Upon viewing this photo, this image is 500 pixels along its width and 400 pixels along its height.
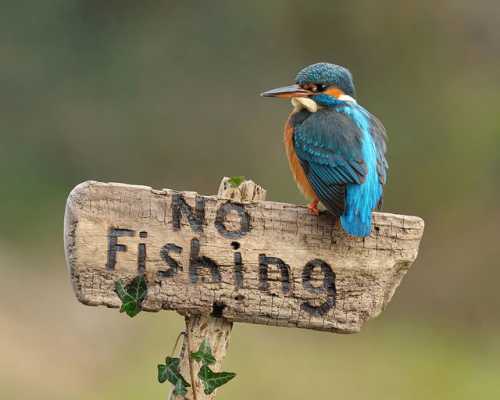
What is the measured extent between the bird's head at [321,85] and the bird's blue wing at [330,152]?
0.19ft

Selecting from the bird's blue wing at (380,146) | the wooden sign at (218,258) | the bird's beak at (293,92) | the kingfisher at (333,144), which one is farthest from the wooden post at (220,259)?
the bird's beak at (293,92)

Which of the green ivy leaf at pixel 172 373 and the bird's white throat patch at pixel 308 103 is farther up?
the bird's white throat patch at pixel 308 103

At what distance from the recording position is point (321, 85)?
108 inches

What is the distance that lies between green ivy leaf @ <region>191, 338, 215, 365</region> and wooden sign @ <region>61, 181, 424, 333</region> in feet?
0.27

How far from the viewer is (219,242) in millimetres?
2111

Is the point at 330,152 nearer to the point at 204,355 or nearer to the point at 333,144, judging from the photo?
the point at 333,144

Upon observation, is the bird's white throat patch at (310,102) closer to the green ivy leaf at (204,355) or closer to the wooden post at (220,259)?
the wooden post at (220,259)

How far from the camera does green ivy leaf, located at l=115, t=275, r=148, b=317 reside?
2.07m

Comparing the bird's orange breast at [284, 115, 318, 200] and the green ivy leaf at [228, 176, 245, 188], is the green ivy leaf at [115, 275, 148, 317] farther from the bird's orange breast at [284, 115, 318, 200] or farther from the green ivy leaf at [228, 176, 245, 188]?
the bird's orange breast at [284, 115, 318, 200]

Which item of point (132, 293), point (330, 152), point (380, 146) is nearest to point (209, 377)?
point (132, 293)

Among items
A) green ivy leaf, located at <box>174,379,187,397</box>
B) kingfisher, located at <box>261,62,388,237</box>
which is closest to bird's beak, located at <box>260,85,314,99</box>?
kingfisher, located at <box>261,62,388,237</box>

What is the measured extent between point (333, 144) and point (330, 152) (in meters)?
0.03

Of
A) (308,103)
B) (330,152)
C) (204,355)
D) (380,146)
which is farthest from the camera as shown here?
(308,103)

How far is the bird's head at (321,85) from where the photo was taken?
9.00 feet
